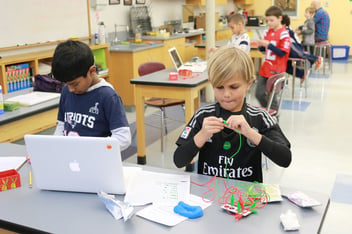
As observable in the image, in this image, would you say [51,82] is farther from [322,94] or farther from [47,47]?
[322,94]

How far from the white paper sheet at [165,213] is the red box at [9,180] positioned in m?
0.56

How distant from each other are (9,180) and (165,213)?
660mm

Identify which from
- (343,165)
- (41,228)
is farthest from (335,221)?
(41,228)

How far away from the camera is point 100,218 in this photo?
1337 mm

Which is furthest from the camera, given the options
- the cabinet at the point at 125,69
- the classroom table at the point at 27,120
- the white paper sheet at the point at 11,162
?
the cabinet at the point at 125,69

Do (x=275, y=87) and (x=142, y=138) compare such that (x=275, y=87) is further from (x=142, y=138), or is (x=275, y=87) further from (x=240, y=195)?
(x=240, y=195)

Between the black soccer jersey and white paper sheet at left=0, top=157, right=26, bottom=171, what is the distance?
0.71 metres

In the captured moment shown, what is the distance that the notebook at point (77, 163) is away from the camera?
1392mm

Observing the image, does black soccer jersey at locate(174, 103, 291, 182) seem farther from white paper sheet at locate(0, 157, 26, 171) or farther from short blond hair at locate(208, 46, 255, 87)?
white paper sheet at locate(0, 157, 26, 171)

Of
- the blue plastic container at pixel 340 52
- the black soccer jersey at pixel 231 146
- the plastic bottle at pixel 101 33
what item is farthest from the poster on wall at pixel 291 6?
the black soccer jersey at pixel 231 146

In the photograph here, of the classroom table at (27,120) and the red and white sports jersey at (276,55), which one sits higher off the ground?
the red and white sports jersey at (276,55)

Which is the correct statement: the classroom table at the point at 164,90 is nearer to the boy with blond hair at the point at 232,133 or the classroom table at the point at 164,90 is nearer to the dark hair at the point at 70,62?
the dark hair at the point at 70,62

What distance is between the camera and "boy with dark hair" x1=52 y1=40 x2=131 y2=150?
185 cm

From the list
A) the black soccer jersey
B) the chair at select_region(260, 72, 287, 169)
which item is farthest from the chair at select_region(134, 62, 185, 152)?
the black soccer jersey
